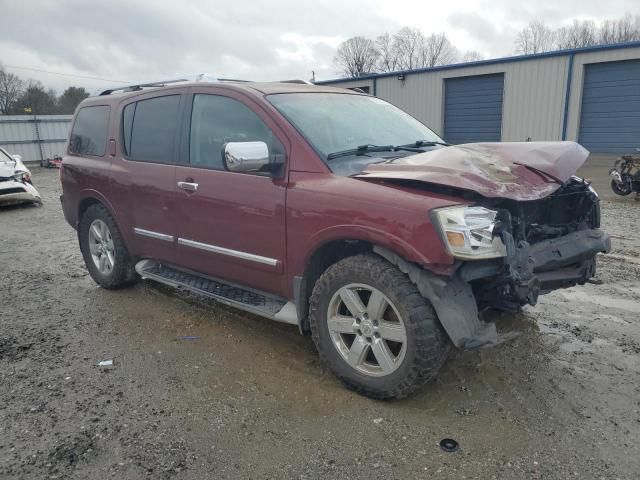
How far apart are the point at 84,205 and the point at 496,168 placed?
422 cm

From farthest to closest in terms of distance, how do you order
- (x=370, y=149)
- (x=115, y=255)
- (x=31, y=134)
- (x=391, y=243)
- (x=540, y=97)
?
(x=31, y=134) < (x=540, y=97) < (x=115, y=255) < (x=370, y=149) < (x=391, y=243)

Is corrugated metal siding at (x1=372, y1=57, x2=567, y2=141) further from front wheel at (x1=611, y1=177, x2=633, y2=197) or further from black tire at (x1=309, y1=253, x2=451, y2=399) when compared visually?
black tire at (x1=309, y1=253, x2=451, y2=399)

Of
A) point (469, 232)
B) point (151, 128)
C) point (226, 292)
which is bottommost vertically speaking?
point (226, 292)

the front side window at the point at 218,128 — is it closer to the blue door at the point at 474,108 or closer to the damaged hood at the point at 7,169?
the damaged hood at the point at 7,169

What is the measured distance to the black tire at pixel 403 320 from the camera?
282 centimetres

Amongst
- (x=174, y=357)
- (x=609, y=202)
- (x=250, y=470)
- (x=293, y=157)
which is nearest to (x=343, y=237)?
(x=293, y=157)

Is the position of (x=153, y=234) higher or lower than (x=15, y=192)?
higher

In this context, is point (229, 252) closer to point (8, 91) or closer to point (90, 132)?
point (90, 132)

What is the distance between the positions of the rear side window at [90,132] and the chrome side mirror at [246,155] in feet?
7.68

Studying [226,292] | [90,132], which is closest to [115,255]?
[90,132]

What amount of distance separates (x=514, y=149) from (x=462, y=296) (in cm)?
123

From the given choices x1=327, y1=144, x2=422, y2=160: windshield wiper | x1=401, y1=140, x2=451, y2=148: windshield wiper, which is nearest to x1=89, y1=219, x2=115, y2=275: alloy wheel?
x1=327, y1=144, x2=422, y2=160: windshield wiper

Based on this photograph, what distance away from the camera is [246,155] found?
3225 mm

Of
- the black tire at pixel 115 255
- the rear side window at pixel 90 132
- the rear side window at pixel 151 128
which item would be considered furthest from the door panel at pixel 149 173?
the rear side window at pixel 90 132
